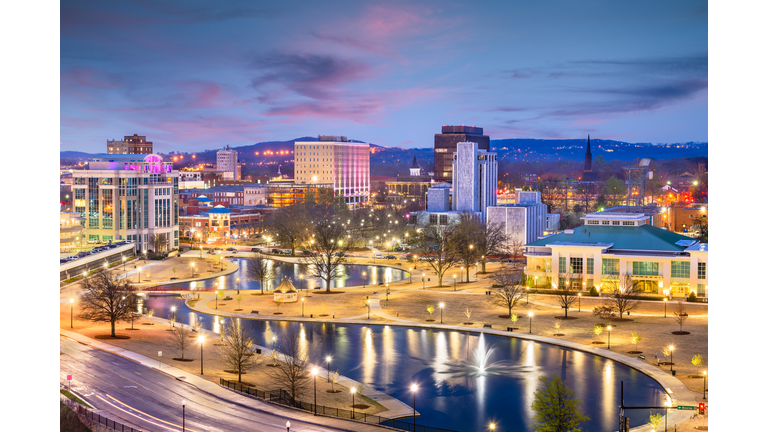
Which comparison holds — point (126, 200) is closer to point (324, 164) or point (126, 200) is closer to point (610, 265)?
point (610, 265)

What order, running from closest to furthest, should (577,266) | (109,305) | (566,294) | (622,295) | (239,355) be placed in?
(239,355)
(109,305)
(566,294)
(622,295)
(577,266)

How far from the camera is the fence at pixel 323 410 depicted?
1006 inches

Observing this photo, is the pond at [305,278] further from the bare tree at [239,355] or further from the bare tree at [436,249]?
the bare tree at [239,355]

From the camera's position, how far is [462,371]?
32.5 m

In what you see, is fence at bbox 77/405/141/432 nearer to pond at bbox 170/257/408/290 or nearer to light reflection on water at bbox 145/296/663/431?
light reflection on water at bbox 145/296/663/431

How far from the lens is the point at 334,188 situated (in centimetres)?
15925

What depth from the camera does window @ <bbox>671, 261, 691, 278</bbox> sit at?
167ft

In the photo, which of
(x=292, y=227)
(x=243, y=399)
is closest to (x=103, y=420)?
(x=243, y=399)

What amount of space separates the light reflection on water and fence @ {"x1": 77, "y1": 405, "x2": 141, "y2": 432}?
1038cm

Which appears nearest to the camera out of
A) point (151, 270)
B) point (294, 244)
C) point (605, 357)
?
point (605, 357)

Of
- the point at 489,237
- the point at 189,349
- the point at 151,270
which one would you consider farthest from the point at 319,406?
the point at 489,237

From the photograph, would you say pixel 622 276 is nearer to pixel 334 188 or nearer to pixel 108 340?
pixel 108 340

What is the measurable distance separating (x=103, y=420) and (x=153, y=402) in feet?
9.38
